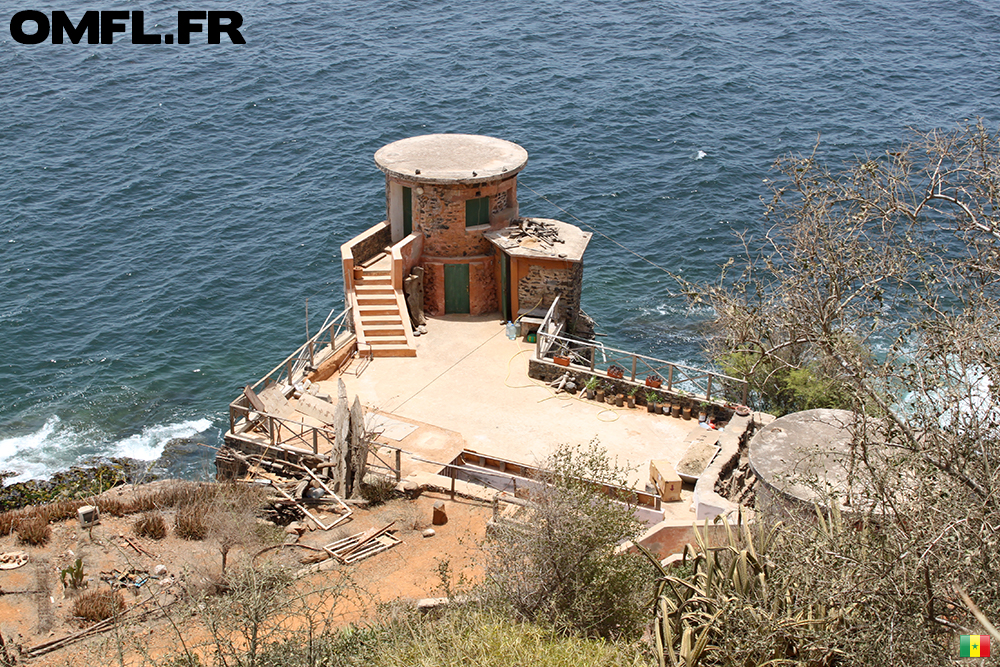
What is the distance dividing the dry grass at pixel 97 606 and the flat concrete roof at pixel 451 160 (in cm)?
1586

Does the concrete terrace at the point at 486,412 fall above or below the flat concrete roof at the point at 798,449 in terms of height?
below

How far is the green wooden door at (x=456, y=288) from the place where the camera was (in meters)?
31.8

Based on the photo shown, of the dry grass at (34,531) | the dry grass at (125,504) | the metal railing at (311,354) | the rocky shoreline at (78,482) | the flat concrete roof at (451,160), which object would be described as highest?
the flat concrete roof at (451,160)

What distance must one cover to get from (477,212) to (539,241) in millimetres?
2286

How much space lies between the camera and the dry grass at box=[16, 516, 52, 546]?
70.4ft

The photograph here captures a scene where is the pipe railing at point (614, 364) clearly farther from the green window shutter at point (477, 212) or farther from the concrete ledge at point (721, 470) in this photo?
the green window shutter at point (477, 212)

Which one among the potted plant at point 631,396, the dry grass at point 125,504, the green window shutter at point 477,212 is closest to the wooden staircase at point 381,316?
the green window shutter at point 477,212

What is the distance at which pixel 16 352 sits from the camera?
39.8 m

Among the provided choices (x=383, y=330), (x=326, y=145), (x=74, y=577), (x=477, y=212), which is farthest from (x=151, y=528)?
(x=326, y=145)

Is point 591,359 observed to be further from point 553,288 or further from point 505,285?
point 505,285

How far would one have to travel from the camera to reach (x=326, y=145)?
57125 millimetres

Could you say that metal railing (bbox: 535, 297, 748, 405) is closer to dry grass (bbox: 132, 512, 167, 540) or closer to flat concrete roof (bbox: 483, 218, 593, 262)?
flat concrete roof (bbox: 483, 218, 593, 262)

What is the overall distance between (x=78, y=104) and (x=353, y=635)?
55.2 meters

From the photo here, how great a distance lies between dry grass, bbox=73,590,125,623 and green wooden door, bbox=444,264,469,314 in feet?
51.7
